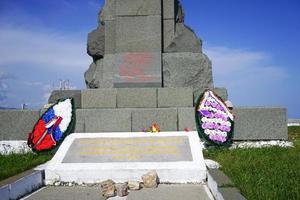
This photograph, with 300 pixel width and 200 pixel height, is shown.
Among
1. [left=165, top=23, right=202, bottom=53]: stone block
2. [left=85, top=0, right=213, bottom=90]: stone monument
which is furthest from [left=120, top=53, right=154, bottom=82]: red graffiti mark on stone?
[left=165, top=23, right=202, bottom=53]: stone block

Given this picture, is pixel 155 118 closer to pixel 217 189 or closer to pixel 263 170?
pixel 263 170

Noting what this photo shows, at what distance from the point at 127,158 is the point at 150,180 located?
0.63 meters

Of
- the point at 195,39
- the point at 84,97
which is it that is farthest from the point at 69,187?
the point at 195,39

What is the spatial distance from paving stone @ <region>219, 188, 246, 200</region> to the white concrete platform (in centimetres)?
111

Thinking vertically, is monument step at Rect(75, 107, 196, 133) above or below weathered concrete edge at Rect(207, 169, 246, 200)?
above

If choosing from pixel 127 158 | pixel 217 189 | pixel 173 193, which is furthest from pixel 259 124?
pixel 217 189

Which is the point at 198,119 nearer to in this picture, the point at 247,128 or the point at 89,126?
the point at 247,128

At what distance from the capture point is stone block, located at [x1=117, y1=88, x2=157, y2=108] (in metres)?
7.86

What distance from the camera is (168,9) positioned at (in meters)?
9.41

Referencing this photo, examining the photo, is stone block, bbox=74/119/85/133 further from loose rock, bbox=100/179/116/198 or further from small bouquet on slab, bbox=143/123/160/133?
loose rock, bbox=100/179/116/198

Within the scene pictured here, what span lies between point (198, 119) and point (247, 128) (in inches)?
43.2

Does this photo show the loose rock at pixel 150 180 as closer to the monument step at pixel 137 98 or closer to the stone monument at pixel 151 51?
the monument step at pixel 137 98

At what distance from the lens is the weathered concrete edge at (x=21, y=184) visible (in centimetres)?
423

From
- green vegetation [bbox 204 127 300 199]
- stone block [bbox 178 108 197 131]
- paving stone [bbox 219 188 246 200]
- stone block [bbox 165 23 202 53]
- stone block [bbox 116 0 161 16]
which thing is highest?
stone block [bbox 116 0 161 16]
